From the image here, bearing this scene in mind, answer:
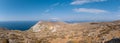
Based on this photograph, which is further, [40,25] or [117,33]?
[40,25]

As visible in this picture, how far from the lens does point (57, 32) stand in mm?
140625

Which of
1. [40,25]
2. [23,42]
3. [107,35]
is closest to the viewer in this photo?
[23,42]

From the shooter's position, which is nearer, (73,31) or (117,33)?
(117,33)

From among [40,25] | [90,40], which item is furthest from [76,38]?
[40,25]

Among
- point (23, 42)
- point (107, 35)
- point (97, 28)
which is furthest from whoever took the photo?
point (97, 28)

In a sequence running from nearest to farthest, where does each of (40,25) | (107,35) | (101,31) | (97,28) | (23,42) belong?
(23,42) < (107,35) < (101,31) < (97,28) < (40,25)

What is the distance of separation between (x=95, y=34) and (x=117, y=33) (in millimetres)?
11712

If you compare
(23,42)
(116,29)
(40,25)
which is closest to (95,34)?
(116,29)

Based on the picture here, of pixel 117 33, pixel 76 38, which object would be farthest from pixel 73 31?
pixel 117 33

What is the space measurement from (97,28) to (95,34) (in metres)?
14.3

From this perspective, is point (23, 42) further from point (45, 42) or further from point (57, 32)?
point (57, 32)

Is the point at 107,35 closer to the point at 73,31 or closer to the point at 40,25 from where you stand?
the point at 73,31

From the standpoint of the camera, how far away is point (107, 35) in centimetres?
12000

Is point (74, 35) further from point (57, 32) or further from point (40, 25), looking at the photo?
point (40, 25)
